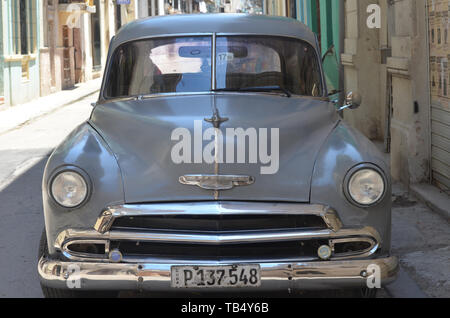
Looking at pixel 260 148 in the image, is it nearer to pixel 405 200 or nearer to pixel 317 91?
pixel 317 91

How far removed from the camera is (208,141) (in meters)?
4.01

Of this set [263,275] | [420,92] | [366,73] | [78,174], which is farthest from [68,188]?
[366,73]

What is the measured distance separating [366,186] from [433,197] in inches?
131

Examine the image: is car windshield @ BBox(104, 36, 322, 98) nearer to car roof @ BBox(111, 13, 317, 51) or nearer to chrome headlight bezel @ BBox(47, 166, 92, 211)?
car roof @ BBox(111, 13, 317, 51)

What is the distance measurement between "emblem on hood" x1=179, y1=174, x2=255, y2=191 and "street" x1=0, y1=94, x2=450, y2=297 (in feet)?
4.35

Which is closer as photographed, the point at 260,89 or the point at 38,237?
the point at 260,89

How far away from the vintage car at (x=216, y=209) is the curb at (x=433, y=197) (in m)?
2.54

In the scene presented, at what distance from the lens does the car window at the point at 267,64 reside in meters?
5.01

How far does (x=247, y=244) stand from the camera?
379cm

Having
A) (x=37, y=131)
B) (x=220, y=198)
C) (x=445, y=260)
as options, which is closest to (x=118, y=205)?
(x=220, y=198)

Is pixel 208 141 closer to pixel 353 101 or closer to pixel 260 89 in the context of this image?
pixel 260 89

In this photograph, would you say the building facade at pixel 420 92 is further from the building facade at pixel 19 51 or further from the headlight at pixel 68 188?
the building facade at pixel 19 51

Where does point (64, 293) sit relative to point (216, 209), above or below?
below

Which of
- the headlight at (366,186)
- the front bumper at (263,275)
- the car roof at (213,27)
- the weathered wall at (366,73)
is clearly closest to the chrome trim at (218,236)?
the front bumper at (263,275)
